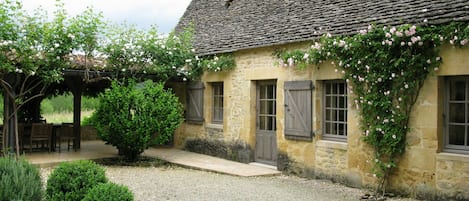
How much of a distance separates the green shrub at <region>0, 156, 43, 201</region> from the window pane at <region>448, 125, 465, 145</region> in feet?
19.1

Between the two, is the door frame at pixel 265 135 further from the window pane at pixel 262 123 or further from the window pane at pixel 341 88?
the window pane at pixel 341 88

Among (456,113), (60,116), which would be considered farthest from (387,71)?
(60,116)

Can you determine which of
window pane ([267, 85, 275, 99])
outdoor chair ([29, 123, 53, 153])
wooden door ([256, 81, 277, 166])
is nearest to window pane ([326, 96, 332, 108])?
wooden door ([256, 81, 277, 166])

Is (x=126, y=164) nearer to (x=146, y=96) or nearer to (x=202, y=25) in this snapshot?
(x=146, y=96)

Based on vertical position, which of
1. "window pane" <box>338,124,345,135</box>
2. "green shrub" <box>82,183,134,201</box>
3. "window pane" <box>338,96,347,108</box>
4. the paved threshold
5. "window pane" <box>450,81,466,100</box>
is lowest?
the paved threshold

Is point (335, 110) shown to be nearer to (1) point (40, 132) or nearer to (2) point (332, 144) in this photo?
(2) point (332, 144)

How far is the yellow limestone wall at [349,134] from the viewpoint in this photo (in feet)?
21.7

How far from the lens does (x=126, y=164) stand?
417 inches

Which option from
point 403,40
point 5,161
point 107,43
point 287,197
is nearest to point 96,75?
point 107,43

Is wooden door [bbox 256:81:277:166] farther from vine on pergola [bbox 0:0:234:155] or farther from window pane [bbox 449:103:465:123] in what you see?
window pane [bbox 449:103:465:123]

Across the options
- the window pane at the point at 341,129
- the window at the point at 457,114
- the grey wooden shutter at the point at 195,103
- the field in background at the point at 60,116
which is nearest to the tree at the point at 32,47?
the grey wooden shutter at the point at 195,103

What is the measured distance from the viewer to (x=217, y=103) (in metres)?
12.0

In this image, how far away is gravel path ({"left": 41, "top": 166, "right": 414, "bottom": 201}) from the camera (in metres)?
7.12

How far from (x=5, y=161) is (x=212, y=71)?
6506 millimetres
